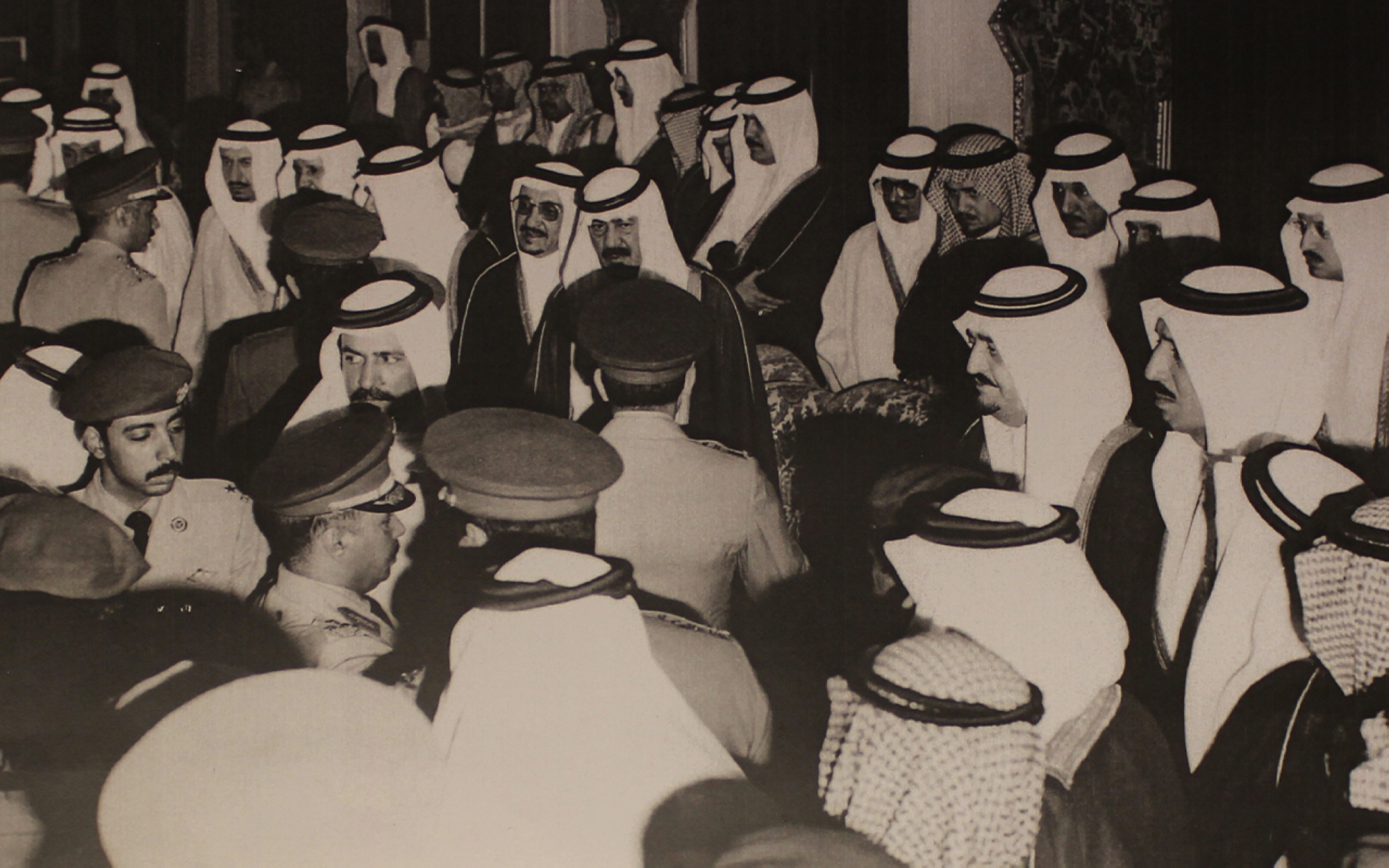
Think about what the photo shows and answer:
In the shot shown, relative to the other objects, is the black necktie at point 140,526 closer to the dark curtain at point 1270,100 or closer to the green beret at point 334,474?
the green beret at point 334,474

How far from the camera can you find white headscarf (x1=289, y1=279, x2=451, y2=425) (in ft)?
8.32

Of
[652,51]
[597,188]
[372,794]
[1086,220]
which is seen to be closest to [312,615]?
[372,794]

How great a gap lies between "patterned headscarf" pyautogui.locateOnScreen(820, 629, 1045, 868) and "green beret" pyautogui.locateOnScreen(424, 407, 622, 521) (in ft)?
2.46

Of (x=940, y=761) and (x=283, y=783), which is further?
(x=283, y=783)

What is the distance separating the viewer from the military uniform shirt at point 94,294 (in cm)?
283

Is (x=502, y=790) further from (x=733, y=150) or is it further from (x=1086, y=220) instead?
(x=733, y=150)

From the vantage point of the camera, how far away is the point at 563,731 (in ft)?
5.27

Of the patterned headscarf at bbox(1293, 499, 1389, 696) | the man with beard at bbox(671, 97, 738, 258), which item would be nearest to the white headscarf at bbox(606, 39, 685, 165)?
the man with beard at bbox(671, 97, 738, 258)

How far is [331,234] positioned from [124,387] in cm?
71

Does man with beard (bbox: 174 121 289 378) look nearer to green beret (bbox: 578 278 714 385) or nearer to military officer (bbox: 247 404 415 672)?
green beret (bbox: 578 278 714 385)

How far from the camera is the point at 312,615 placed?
6.18 ft

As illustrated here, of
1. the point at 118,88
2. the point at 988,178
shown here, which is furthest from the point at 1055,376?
the point at 118,88

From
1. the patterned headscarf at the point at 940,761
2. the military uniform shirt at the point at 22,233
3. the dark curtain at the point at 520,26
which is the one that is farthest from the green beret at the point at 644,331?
the dark curtain at the point at 520,26

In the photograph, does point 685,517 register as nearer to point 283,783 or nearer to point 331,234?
point 283,783
